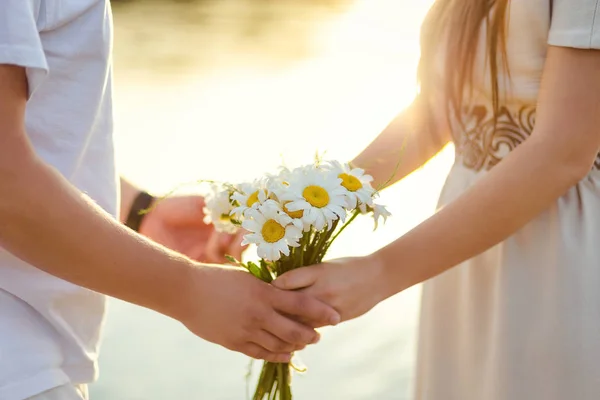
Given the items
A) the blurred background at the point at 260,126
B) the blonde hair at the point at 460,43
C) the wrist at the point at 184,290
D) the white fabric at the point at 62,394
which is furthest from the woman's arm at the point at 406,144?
the white fabric at the point at 62,394

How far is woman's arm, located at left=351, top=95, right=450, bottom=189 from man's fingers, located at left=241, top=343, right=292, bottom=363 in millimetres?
454

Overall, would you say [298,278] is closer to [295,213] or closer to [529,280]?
[295,213]

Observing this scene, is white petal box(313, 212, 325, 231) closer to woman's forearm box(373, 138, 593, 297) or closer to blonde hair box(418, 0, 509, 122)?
woman's forearm box(373, 138, 593, 297)

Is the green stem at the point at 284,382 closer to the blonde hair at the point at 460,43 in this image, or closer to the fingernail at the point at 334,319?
the fingernail at the point at 334,319

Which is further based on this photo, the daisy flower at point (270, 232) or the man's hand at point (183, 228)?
the man's hand at point (183, 228)

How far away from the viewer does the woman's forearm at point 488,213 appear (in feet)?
5.07

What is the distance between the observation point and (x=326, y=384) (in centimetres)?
371

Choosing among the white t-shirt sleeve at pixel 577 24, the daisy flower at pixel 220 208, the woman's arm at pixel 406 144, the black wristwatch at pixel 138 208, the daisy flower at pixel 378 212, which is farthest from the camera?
the black wristwatch at pixel 138 208

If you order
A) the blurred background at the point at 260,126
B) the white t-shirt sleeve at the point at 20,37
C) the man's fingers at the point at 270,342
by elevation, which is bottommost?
the man's fingers at the point at 270,342

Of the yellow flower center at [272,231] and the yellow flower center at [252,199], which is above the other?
the yellow flower center at [252,199]

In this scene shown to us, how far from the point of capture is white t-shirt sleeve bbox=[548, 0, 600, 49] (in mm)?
1445

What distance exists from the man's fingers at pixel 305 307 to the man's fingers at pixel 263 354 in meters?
0.07

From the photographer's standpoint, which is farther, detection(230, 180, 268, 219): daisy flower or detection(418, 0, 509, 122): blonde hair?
detection(418, 0, 509, 122): blonde hair

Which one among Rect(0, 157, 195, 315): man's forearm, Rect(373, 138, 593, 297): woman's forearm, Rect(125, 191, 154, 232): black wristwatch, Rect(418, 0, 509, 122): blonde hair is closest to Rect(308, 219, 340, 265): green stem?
Rect(373, 138, 593, 297): woman's forearm
